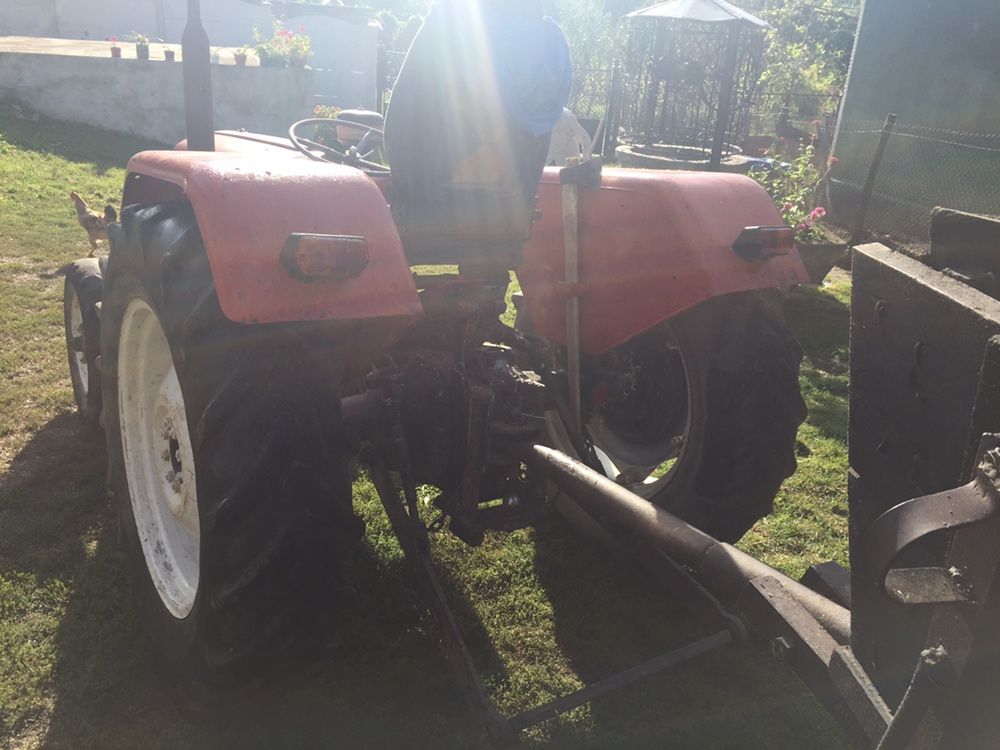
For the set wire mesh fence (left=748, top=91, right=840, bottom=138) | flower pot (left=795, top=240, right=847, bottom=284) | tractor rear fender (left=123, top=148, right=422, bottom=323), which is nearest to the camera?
tractor rear fender (left=123, top=148, right=422, bottom=323)

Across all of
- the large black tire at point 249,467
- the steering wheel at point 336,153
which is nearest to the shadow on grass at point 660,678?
the large black tire at point 249,467

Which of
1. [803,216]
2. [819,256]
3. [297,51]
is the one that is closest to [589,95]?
[297,51]

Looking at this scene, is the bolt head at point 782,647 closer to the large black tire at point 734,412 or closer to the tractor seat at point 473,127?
the large black tire at point 734,412

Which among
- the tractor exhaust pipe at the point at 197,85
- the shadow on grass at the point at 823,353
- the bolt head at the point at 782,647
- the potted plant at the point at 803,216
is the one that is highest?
the tractor exhaust pipe at the point at 197,85

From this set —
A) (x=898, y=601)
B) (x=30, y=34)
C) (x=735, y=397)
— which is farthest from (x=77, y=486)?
(x=30, y=34)

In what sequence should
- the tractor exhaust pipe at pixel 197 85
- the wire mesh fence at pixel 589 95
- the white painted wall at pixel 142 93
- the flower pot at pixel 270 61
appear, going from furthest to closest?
1. the wire mesh fence at pixel 589 95
2. the flower pot at pixel 270 61
3. the white painted wall at pixel 142 93
4. the tractor exhaust pipe at pixel 197 85

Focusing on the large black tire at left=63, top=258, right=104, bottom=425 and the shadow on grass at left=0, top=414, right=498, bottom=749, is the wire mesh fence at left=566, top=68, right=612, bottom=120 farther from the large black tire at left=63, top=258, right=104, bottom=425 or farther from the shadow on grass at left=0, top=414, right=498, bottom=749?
the shadow on grass at left=0, top=414, right=498, bottom=749

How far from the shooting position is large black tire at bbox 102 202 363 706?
1.72 meters

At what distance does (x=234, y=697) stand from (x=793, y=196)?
716cm

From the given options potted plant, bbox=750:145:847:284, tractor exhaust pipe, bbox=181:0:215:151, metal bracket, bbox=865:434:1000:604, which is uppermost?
tractor exhaust pipe, bbox=181:0:215:151

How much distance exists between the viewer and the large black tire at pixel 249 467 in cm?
172

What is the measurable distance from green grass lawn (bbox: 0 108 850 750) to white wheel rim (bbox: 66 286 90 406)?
19cm

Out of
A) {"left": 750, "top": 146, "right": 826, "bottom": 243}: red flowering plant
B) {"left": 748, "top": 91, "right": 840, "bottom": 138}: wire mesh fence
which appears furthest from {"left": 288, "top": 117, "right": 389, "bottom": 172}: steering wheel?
{"left": 748, "top": 91, "right": 840, "bottom": 138}: wire mesh fence

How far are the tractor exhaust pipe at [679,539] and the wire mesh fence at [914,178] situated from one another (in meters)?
7.51
